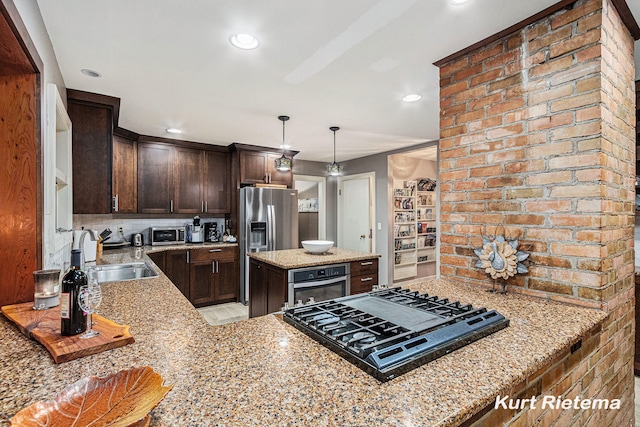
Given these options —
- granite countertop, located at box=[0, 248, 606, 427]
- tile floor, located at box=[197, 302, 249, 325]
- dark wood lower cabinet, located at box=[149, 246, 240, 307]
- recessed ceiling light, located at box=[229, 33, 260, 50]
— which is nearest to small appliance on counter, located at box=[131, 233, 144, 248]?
dark wood lower cabinet, located at box=[149, 246, 240, 307]

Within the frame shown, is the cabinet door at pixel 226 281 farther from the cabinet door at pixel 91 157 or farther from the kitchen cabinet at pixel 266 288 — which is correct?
the cabinet door at pixel 91 157

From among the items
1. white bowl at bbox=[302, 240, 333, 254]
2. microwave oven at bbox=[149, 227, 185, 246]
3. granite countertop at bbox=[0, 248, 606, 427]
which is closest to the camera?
granite countertop at bbox=[0, 248, 606, 427]

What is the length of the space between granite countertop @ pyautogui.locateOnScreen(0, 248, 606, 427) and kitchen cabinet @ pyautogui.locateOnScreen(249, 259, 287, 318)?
1.51 meters

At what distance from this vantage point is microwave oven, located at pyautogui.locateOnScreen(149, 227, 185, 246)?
4293 millimetres

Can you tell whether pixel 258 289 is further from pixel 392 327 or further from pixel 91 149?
pixel 392 327

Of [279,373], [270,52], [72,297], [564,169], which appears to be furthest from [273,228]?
[279,373]

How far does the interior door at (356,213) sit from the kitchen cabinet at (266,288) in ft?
8.70

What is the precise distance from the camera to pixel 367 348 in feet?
2.99

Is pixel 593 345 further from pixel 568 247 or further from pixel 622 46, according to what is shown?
pixel 622 46

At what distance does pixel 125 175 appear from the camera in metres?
4.00

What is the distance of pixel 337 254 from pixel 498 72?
217 cm

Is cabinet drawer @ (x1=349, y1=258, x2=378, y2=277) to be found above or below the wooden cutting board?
below

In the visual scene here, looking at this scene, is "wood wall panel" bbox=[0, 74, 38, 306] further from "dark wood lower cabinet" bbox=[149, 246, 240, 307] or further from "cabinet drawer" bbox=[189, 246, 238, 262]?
"cabinet drawer" bbox=[189, 246, 238, 262]

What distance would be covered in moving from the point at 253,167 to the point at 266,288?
221 centimetres
